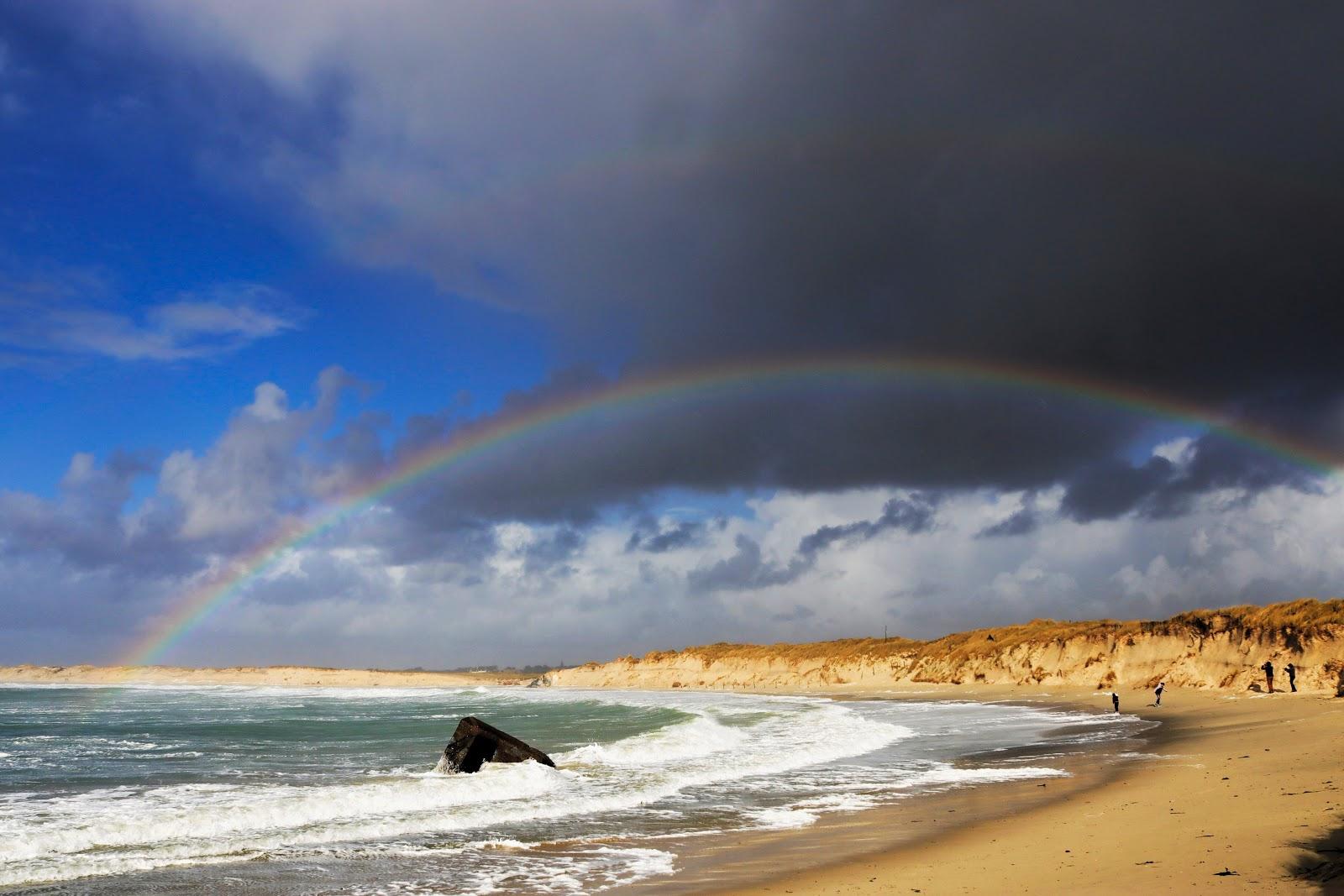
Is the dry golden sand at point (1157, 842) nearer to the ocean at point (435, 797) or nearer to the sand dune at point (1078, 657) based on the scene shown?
the ocean at point (435, 797)

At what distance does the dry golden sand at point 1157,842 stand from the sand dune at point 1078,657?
2161 centimetres

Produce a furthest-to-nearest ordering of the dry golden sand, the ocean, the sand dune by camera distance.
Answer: the sand dune
the ocean
the dry golden sand

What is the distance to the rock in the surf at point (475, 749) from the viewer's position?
69.4 ft

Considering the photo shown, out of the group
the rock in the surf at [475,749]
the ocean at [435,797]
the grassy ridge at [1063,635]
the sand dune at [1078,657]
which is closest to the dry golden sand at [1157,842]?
the ocean at [435,797]

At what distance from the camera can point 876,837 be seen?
13.2 m

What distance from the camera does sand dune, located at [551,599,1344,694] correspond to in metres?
42.2

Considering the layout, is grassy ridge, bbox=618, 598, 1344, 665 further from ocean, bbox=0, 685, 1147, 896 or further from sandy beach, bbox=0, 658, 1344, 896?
sandy beach, bbox=0, 658, 1344, 896

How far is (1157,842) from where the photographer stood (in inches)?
430

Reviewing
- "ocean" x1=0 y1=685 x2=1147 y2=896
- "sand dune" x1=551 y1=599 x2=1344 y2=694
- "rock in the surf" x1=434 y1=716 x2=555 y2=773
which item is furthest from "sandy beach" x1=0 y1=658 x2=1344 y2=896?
"sand dune" x1=551 y1=599 x2=1344 y2=694

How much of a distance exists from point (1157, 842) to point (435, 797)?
534 inches

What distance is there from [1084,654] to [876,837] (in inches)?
2193

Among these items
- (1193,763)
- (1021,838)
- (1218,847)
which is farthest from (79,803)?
(1193,763)

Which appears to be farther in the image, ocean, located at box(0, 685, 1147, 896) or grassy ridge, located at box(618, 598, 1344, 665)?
grassy ridge, located at box(618, 598, 1344, 665)

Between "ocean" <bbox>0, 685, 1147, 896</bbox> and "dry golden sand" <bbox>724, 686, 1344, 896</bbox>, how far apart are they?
9.20ft
